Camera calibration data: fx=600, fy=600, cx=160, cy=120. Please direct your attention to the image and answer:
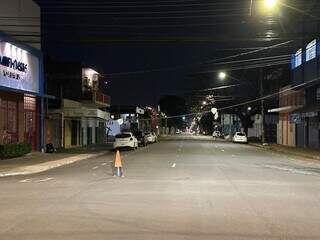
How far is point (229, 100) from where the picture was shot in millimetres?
93875

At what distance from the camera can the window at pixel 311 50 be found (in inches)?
1903

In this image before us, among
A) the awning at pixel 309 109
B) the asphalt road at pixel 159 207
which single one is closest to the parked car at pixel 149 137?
the awning at pixel 309 109

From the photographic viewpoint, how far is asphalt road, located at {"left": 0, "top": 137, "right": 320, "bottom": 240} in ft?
33.4

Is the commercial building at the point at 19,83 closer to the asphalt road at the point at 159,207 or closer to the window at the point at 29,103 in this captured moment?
the window at the point at 29,103

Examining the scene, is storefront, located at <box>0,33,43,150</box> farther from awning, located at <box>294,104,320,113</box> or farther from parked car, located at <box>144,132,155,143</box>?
parked car, located at <box>144,132,155,143</box>

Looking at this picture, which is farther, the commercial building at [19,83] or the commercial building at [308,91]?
the commercial building at [308,91]

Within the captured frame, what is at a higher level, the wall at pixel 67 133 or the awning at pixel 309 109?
the awning at pixel 309 109

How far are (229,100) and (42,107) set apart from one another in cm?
5546

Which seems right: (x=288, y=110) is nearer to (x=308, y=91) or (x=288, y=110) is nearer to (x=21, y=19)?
(x=308, y=91)

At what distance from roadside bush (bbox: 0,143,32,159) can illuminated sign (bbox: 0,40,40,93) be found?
3.54m

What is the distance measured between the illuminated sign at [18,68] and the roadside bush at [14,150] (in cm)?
354

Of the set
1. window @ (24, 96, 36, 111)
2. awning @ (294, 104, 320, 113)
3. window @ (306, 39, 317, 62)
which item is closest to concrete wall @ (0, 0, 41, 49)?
window @ (24, 96, 36, 111)

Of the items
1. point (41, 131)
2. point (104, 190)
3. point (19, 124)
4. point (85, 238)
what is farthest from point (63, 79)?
point (85, 238)

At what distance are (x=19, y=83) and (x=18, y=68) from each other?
954mm
